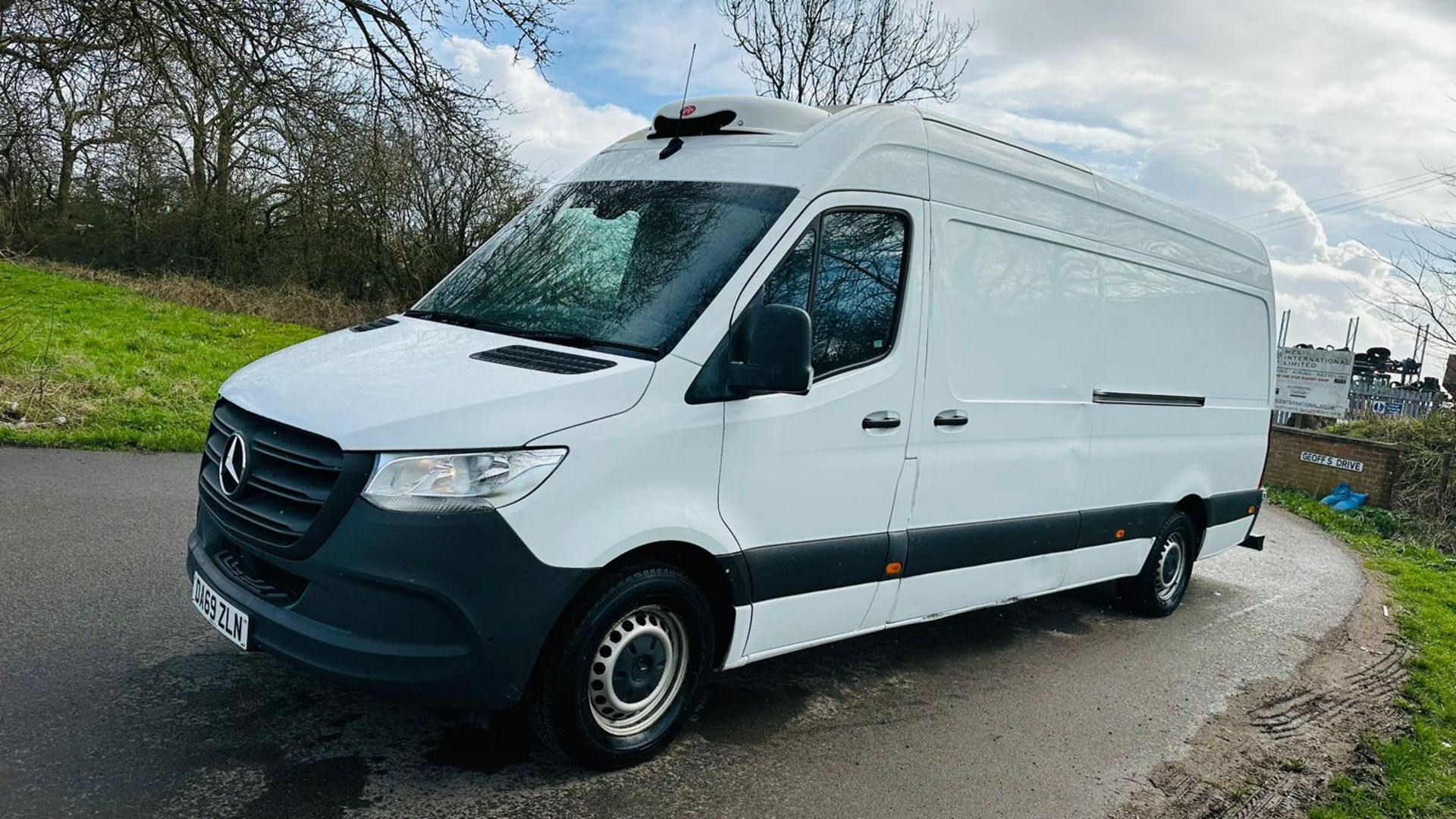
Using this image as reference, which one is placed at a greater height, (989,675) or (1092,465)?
(1092,465)

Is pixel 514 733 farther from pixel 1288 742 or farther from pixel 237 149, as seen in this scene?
pixel 237 149

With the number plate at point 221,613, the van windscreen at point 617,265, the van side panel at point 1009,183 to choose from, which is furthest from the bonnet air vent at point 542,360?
the van side panel at point 1009,183

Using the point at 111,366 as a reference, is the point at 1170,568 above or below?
below

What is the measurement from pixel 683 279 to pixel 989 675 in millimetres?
2854

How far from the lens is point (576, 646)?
136 inches

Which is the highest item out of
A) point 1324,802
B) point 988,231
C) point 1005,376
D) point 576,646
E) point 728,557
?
point 988,231

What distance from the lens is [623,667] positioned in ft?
12.1

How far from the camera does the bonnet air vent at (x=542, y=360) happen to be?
11.5ft

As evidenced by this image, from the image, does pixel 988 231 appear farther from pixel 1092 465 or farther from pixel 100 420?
pixel 100 420

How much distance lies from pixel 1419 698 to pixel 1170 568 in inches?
64.5

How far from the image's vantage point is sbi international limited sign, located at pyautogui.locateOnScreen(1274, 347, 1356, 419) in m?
16.5

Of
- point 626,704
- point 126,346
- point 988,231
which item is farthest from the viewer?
point 126,346

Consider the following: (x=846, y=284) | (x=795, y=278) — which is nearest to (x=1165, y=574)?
(x=846, y=284)

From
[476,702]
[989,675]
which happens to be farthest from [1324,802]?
[476,702]
